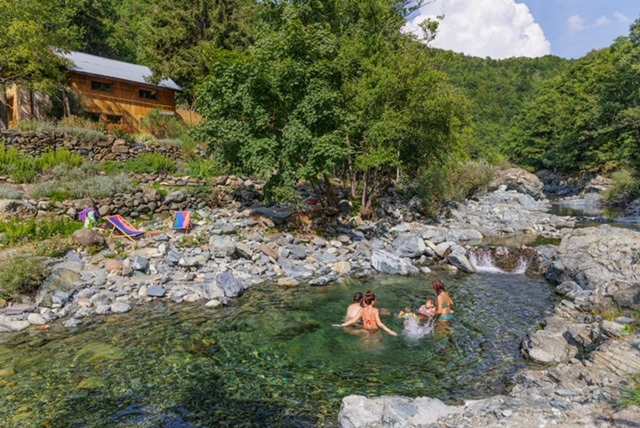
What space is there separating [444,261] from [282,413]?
11.5m

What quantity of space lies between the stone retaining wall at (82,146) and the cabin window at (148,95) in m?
8.25

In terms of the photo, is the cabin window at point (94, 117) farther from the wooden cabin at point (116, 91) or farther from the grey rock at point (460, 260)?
the grey rock at point (460, 260)

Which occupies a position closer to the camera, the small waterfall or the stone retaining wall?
the small waterfall

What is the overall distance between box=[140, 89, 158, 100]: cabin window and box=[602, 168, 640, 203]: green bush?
1465 inches

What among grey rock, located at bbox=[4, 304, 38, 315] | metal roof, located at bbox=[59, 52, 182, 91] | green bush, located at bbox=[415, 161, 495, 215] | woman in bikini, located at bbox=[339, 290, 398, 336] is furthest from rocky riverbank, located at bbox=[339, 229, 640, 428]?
metal roof, located at bbox=[59, 52, 182, 91]

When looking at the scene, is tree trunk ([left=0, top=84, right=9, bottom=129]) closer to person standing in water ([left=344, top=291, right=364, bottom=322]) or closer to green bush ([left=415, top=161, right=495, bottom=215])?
person standing in water ([left=344, top=291, right=364, bottom=322])

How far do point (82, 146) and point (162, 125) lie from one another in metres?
7.68

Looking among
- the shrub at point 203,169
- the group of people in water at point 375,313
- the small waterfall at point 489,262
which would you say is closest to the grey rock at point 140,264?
the group of people in water at point 375,313

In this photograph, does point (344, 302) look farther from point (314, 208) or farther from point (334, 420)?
point (314, 208)

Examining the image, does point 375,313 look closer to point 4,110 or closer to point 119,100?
point 119,100

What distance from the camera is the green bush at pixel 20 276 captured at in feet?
34.3

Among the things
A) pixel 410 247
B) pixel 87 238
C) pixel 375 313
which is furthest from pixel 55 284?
pixel 410 247

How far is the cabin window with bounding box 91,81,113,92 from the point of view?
87.1 feet

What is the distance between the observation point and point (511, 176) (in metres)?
44.4
